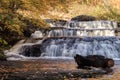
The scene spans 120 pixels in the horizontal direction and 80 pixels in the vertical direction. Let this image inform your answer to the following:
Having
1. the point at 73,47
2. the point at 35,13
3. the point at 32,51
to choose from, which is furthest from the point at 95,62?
the point at 32,51

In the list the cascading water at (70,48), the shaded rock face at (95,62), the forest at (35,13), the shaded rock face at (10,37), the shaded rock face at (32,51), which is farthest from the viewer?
the shaded rock face at (10,37)

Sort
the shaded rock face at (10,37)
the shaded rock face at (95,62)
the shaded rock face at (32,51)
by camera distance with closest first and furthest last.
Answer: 1. the shaded rock face at (95,62)
2. the shaded rock face at (32,51)
3. the shaded rock face at (10,37)

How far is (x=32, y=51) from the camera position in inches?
1230

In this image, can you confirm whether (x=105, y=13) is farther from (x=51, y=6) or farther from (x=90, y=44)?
(x=51, y=6)

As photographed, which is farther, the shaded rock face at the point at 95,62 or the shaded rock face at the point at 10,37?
the shaded rock face at the point at 10,37

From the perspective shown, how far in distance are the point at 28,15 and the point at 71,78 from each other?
4.84m

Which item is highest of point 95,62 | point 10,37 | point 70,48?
point 95,62

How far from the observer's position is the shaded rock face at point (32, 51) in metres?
30.9

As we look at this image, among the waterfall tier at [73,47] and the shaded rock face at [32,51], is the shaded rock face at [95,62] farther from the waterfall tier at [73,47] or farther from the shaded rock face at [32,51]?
the shaded rock face at [32,51]

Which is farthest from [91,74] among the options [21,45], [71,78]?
[21,45]

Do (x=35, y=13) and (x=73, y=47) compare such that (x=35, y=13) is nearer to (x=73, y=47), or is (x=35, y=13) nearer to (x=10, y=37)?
(x=73, y=47)

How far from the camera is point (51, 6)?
1836cm

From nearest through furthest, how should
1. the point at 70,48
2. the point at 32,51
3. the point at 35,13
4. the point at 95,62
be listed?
the point at 35,13, the point at 95,62, the point at 70,48, the point at 32,51

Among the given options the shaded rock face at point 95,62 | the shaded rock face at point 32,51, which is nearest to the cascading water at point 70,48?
the shaded rock face at point 32,51
